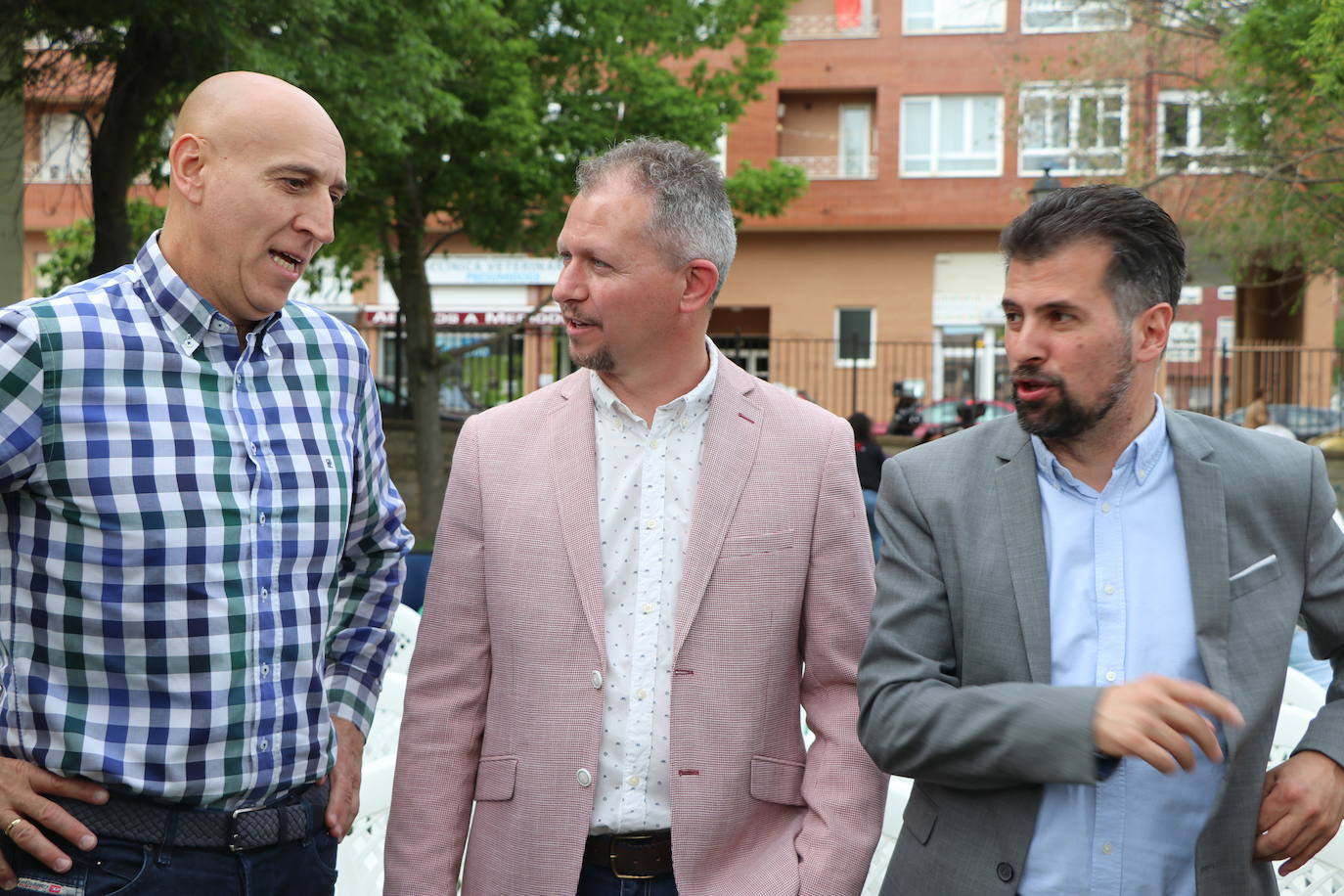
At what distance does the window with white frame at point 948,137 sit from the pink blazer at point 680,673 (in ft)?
95.6

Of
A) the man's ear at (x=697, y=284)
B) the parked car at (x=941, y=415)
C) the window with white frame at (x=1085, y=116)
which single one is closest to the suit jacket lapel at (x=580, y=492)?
the man's ear at (x=697, y=284)

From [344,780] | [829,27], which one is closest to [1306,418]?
[829,27]

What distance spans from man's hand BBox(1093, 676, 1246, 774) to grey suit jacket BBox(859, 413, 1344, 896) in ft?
0.58

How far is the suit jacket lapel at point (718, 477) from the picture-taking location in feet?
8.33

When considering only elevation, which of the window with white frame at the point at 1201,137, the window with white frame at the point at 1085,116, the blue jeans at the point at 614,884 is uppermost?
the window with white frame at the point at 1085,116

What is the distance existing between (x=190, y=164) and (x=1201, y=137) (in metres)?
14.3

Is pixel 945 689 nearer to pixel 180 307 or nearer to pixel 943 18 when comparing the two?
pixel 180 307

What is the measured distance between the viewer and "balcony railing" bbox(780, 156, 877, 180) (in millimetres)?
30922

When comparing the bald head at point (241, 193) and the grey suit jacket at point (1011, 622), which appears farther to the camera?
the bald head at point (241, 193)

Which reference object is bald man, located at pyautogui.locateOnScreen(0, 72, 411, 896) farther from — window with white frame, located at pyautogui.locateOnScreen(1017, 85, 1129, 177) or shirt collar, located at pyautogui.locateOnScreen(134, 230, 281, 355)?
window with white frame, located at pyautogui.locateOnScreen(1017, 85, 1129, 177)

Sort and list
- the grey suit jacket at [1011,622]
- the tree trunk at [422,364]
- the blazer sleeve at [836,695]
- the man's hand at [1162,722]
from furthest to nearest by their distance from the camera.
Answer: the tree trunk at [422,364] → the blazer sleeve at [836,695] → the grey suit jacket at [1011,622] → the man's hand at [1162,722]

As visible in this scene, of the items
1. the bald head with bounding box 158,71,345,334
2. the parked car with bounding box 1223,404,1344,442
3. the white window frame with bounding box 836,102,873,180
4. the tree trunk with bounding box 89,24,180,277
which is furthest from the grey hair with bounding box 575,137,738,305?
the white window frame with bounding box 836,102,873,180

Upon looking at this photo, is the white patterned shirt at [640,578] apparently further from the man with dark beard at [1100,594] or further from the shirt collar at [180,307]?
the shirt collar at [180,307]

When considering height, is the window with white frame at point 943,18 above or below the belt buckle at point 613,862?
above
